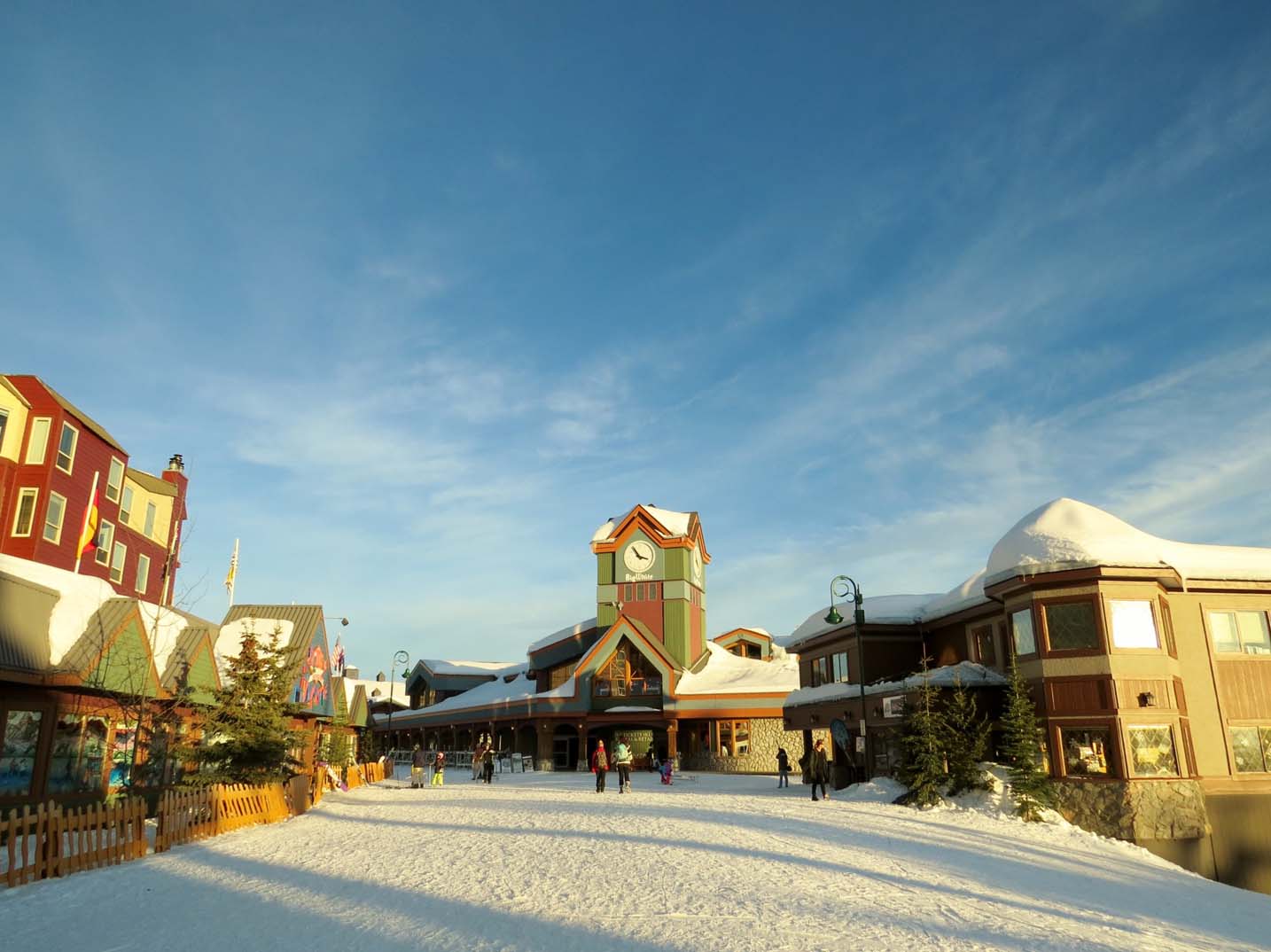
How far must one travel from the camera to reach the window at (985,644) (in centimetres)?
2792

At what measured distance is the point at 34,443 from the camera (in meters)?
30.5

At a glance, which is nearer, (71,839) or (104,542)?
(71,839)

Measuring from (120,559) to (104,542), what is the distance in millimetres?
1765

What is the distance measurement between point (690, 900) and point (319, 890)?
5.34 m

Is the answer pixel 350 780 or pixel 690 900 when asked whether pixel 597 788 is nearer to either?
pixel 350 780

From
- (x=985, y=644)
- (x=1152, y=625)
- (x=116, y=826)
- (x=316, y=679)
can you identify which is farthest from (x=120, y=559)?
(x=1152, y=625)

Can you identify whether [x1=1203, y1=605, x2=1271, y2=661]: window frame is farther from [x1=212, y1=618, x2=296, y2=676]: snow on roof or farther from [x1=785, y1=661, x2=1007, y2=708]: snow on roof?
[x1=212, y1=618, x2=296, y2=676]: snow on roof

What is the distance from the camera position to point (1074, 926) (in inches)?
452

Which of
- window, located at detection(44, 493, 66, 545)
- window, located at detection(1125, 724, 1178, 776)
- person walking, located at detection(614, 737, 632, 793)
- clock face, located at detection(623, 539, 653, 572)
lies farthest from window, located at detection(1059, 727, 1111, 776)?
clock face, located at detection(623, 539, 653, 572)

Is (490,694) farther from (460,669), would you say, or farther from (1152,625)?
(1152,625)

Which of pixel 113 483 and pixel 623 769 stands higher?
pixel 113 483

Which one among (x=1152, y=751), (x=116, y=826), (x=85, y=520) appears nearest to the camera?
(x=116, y=826)

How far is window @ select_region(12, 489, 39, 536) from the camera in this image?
30.0m

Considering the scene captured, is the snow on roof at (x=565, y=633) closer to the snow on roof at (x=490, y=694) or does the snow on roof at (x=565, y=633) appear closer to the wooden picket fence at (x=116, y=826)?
the snow on roof at (x=490, y=694)
